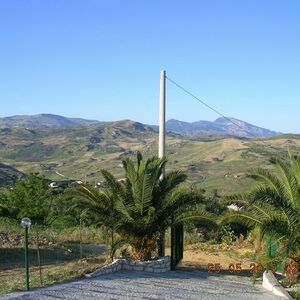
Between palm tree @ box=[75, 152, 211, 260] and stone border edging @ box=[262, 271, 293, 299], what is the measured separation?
203cm

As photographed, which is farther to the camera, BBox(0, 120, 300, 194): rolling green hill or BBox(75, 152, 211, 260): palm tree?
BBox(0, 120, 300, 194): rolling green hill

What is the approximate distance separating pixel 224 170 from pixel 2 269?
87.2 m

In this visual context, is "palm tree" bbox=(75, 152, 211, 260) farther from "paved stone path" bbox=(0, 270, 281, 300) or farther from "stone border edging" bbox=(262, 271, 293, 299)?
"stone border edging" bbox=(262, 271, 293, 299)

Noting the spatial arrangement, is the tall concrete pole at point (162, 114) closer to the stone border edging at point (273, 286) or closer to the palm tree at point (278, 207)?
the palm tree at point (278, 207)

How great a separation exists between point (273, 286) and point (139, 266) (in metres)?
3.45

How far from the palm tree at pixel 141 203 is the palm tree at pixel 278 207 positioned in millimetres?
1292

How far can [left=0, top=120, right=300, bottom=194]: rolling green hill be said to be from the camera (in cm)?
9312

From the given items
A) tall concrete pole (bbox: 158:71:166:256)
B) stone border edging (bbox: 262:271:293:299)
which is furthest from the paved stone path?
tall concrete pole (bbox: 158:71:166:256)

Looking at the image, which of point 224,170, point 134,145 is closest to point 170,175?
point 224,170

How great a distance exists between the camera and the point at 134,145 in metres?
172

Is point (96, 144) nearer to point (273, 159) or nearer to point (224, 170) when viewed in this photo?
point (224, 170)
